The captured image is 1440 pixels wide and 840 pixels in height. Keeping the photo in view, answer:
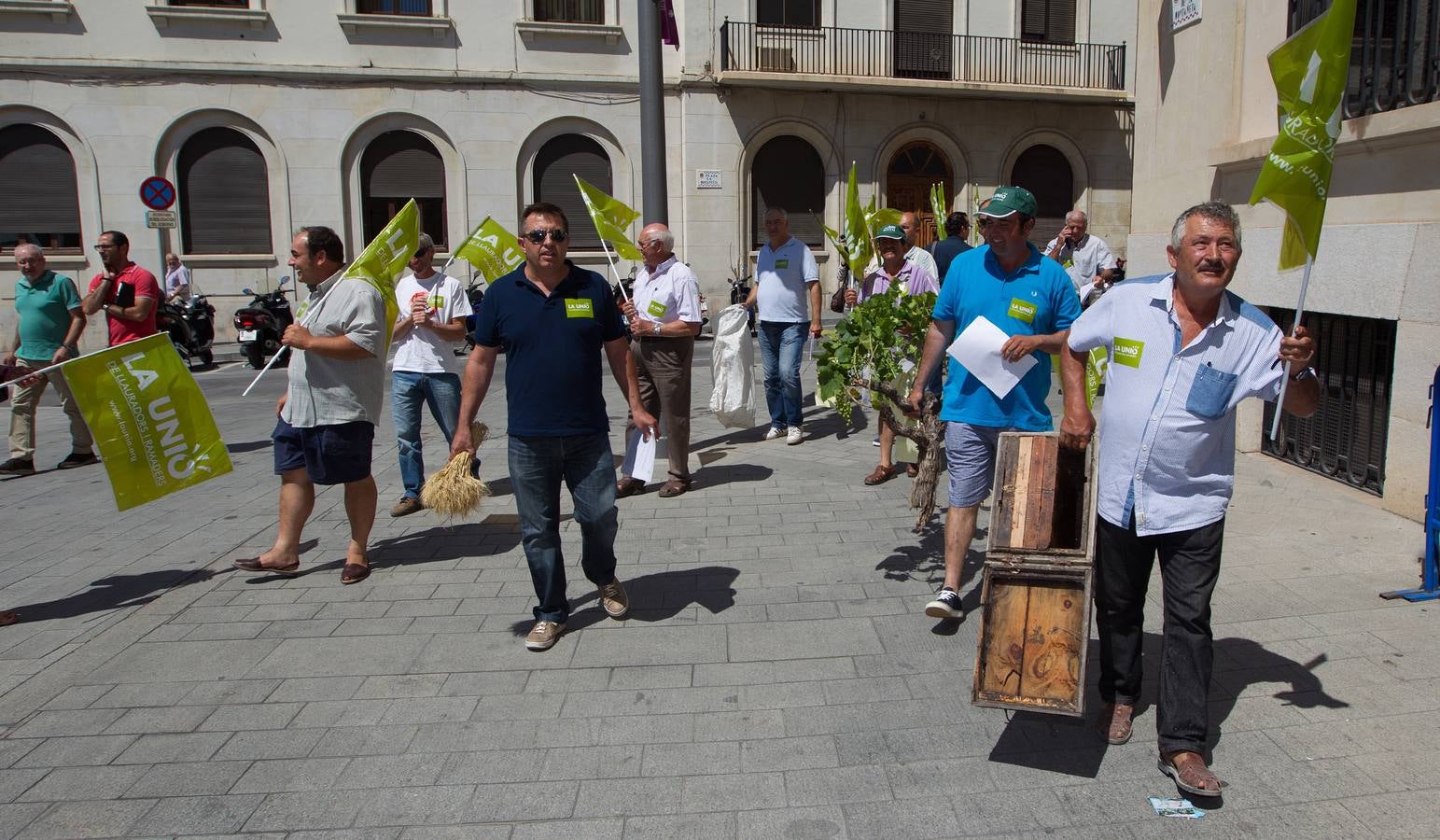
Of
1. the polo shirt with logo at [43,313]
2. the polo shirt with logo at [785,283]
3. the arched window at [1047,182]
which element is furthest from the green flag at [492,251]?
the arched window at [1047,182]

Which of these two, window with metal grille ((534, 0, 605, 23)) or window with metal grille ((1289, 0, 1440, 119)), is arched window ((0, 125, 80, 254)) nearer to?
window with metal grille ((534, 0, 605, 23))

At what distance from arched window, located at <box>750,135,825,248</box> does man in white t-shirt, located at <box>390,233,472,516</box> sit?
54.0 feet

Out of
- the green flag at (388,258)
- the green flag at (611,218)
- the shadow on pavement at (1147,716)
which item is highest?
the green flag at (611,218)

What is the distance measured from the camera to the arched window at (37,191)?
2016cm

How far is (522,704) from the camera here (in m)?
4.12

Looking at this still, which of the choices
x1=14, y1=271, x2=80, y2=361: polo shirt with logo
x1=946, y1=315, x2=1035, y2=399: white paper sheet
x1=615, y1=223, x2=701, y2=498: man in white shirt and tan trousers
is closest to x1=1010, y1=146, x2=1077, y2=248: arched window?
x1=615, y1=223, x2=701, y2=498: man in white shirt and tan trousers

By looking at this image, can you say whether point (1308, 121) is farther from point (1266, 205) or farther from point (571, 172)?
point (571, 172)

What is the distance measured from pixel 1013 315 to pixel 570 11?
775 inches

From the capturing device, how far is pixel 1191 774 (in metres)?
3.33

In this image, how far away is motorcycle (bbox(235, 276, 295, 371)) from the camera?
16.4 metres

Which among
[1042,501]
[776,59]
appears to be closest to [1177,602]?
[1042,501]

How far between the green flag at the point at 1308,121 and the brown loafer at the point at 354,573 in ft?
15.3

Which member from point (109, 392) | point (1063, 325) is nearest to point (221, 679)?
point (109, 392)

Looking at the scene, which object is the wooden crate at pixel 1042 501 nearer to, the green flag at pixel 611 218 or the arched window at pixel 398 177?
the green flag at pixel 611 218
